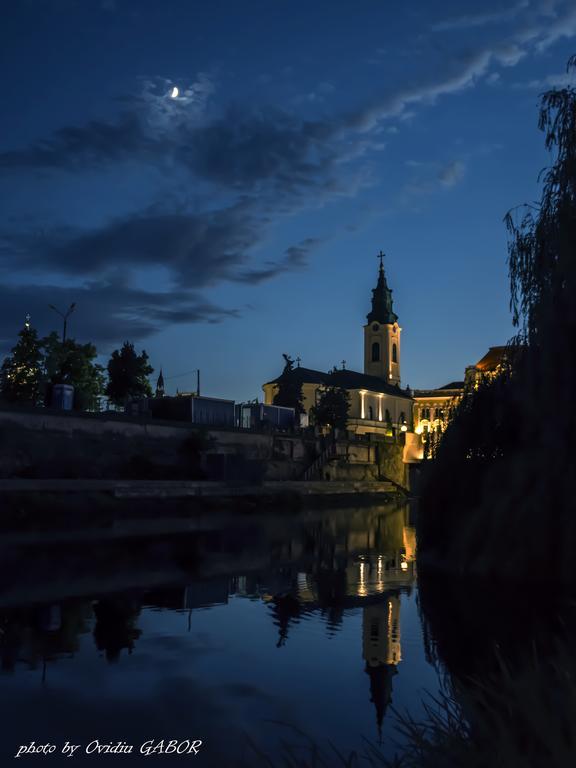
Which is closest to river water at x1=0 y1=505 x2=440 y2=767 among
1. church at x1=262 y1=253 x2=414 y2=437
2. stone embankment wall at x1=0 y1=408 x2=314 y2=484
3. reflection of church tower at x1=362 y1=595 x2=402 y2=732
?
reflection of church tower at x1=362 y1=595 x2=402 y2=732

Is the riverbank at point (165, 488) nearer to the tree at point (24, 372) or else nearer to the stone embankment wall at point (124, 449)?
the stone embankment wall at point (124, 449)

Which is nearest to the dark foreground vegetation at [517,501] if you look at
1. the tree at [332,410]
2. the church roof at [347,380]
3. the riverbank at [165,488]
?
the riverbank at [165,488]

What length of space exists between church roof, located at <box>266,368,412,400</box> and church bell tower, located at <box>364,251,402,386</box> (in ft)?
30.0

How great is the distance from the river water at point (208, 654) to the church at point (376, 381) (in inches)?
2838

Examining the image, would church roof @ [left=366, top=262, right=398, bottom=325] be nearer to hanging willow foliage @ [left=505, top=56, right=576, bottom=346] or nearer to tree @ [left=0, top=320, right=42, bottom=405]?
tree @ [left=0, top=320, right=42, bottom=405]

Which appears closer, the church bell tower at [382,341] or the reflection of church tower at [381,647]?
the reflection of church tower at [381,647]

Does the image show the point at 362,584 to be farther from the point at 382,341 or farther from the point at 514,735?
the point at 382,341

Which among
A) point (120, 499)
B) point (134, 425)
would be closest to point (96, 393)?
point (134, 425)

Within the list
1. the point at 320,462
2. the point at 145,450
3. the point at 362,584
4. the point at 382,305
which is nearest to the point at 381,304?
the point at 382,305

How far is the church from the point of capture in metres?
110

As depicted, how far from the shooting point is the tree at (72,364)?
2267 inches

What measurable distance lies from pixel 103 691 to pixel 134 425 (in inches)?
1410

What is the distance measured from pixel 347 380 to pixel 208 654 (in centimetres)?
10726

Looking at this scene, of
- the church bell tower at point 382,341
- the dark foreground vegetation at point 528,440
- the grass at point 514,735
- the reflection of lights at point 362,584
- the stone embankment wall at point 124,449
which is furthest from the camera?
the church bell tower at point 382,341
